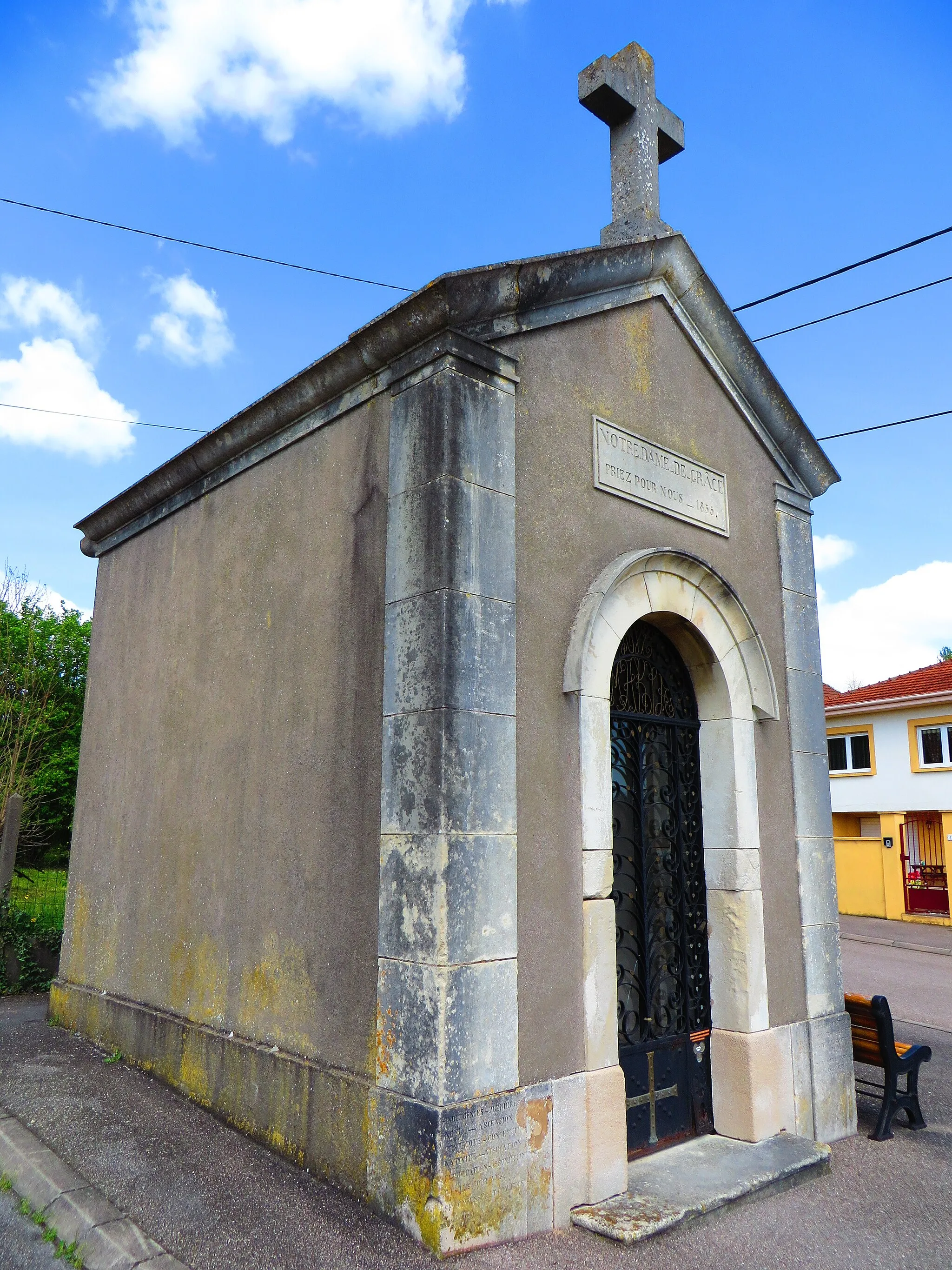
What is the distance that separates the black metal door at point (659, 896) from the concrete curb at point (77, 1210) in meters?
2.37

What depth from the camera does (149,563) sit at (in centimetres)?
720

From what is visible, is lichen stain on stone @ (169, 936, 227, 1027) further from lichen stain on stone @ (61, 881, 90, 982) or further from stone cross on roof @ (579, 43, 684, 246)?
stone cross on roof @ (579, 43, 684, 246)

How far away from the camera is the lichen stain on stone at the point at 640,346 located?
17.9 feet

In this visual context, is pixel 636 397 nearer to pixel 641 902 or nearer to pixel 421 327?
pixel 421 327

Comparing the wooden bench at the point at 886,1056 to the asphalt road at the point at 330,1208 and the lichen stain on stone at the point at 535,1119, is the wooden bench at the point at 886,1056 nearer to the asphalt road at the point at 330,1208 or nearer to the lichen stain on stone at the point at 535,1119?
the asphalt road at the point at 330,1208

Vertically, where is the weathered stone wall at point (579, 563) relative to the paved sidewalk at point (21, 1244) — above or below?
above

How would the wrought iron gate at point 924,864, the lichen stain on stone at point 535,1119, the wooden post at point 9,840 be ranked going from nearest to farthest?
1. the lichen stain on stone at point 535,1119
2. the wooden post at point 9,840
3. the wrought iron gate at point 924,864

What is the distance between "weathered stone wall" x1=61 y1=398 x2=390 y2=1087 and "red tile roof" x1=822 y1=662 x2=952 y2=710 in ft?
54.6

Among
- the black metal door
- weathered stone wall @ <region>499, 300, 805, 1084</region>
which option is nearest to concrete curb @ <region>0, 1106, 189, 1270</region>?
weathered stone wall @ <region>499, 300, 805, 1084</region>

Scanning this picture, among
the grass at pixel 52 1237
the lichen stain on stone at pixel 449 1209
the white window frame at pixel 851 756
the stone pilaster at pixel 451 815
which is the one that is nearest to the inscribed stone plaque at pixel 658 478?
the stone pilaster at pixel 451 815

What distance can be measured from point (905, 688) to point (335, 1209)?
69.2ft

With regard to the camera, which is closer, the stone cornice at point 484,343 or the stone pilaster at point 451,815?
the stone pilaster at point 451,815

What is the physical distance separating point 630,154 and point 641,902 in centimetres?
488

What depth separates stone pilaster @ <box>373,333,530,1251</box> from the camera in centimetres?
377
